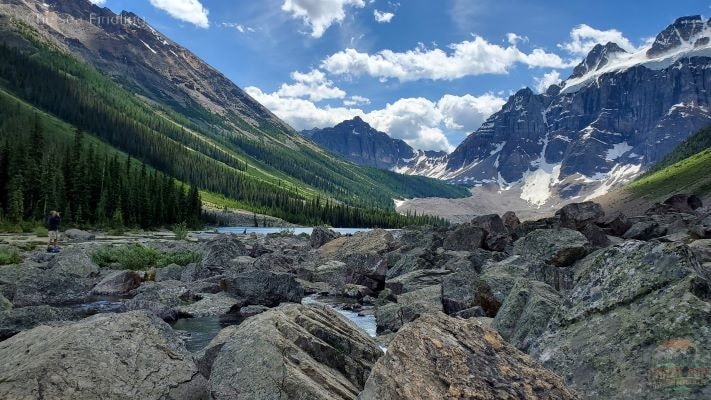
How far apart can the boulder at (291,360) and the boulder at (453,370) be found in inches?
79.0

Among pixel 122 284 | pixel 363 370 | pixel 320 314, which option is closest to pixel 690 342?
pixel 363 370

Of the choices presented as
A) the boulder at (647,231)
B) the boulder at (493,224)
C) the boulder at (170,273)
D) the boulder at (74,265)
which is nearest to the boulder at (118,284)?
the boulder at (170,273)

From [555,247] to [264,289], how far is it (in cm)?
1614

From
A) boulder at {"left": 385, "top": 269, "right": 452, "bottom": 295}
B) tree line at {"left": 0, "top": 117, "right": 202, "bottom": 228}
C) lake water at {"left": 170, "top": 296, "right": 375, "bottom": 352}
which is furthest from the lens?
tree line at {"left": 0, "top": 117, "right": 202, "bottom": 228}

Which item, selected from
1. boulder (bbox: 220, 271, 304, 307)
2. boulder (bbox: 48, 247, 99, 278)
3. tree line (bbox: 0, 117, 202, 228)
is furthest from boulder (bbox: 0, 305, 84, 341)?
tree line (bbox: 0, 117, 202, 228)

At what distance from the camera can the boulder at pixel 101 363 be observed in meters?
6.41

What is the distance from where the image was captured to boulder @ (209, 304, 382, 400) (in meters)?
7.51

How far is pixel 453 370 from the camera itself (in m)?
6.23

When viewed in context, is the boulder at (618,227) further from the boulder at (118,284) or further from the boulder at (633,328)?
the boulder at (118,284)

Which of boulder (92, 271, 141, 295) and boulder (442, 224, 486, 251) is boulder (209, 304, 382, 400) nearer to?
boulder (92, 271, 141, 295)

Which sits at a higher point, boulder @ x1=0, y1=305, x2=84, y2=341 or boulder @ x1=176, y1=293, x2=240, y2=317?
boulder @ x1=0, y1=305, x2=84, y2=341

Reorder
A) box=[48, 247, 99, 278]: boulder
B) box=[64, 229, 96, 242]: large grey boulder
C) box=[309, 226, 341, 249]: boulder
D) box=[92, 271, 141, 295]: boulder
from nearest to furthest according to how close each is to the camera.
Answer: box=[92, 271, 141, 295]: boulder < box=[48, 247, 99, 278]: boulder < box=[309, 226, 341, 249]: boulder < box=[64, 229, 96, 242]: large grey boulder

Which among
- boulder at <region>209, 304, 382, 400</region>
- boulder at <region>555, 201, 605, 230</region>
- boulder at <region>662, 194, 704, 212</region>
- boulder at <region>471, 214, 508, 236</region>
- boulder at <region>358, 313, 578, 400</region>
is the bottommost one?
boulder at <region>209, 304, 382, 400</region>

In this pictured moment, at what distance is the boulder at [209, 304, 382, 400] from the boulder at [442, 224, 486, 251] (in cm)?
3250
